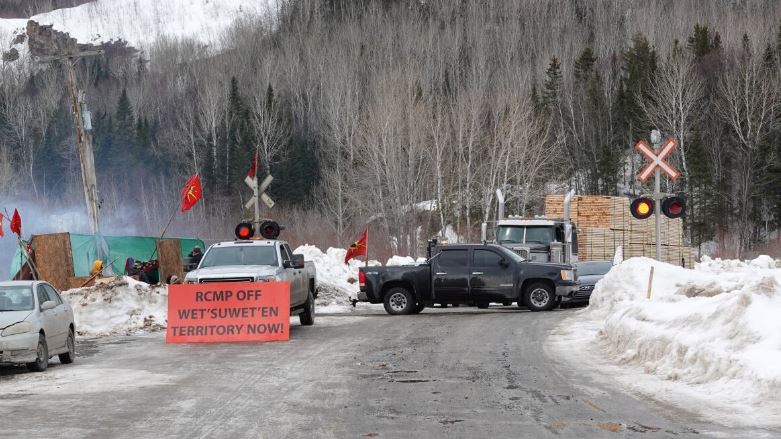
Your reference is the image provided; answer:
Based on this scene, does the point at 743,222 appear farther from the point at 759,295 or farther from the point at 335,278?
the point at 759,295

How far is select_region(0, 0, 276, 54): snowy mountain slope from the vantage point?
445 feet

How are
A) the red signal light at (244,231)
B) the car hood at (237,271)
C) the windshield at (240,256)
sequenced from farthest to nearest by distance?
1. the red signal light at (244,231)
2. the windshield at (240,256)
3. the car hood at (237,271)

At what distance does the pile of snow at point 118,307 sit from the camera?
74.6ft

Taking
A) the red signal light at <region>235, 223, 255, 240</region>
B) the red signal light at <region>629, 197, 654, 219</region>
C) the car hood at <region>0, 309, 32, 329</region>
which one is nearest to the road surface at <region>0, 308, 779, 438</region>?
the car hood at <region>0, 309, 32, 329</region>

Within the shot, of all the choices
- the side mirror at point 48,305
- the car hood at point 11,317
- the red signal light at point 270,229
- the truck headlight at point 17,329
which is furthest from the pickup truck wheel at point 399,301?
the truck headlight at point 17,329

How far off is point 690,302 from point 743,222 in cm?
5354

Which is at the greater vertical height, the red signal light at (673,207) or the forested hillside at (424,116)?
the forested hillside at (424,116)

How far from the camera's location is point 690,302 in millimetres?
15492

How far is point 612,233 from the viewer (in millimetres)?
41438

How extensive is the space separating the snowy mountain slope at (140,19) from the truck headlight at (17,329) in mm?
118109

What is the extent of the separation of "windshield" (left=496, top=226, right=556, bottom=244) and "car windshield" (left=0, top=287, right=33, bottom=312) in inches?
654

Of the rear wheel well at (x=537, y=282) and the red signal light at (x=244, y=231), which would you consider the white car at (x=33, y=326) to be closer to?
the red signal light at (x=244, y=231)

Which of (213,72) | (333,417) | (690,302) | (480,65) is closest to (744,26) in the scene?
(480,65)

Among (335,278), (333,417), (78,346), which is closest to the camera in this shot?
(333,417)
